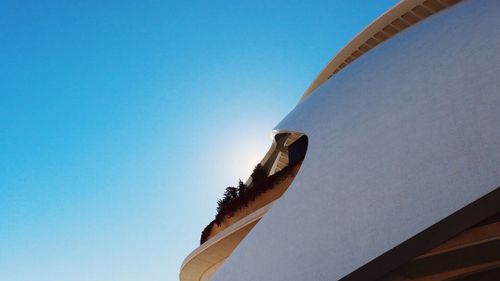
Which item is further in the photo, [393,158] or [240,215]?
[240,215]

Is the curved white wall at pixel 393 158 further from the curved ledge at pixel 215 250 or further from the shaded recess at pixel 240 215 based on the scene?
the curved ledge at pixel 215 250

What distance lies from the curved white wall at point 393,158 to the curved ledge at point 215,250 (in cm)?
263

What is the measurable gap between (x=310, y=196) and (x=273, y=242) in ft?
2.99

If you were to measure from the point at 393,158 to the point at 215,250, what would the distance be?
6.79 m

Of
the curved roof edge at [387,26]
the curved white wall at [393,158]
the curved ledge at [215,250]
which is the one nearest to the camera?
the curved white wall at [393,158]

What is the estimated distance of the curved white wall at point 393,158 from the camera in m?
5.11

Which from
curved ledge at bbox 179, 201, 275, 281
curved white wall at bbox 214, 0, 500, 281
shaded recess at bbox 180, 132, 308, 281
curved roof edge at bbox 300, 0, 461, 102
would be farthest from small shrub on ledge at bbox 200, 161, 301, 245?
curved roof edge at bbox 300, 0, 461, 102

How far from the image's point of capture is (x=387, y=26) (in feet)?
39.5

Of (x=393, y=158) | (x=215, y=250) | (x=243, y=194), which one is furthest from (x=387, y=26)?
(x=215, y=250)

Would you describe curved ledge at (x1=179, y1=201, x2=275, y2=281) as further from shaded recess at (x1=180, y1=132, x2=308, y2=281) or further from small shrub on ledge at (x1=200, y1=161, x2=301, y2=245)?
small shrub on ledge at (x1=200, y1=161, x2=301, y2=245)

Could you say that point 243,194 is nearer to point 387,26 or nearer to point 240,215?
point 240,215

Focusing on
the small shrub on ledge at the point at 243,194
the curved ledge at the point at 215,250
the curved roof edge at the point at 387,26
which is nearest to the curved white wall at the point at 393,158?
the small shrub on ledge at the point at 243,194

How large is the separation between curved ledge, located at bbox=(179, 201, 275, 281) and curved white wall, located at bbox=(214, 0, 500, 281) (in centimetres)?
263

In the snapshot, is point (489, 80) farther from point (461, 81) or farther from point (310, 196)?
point (310, 196)
